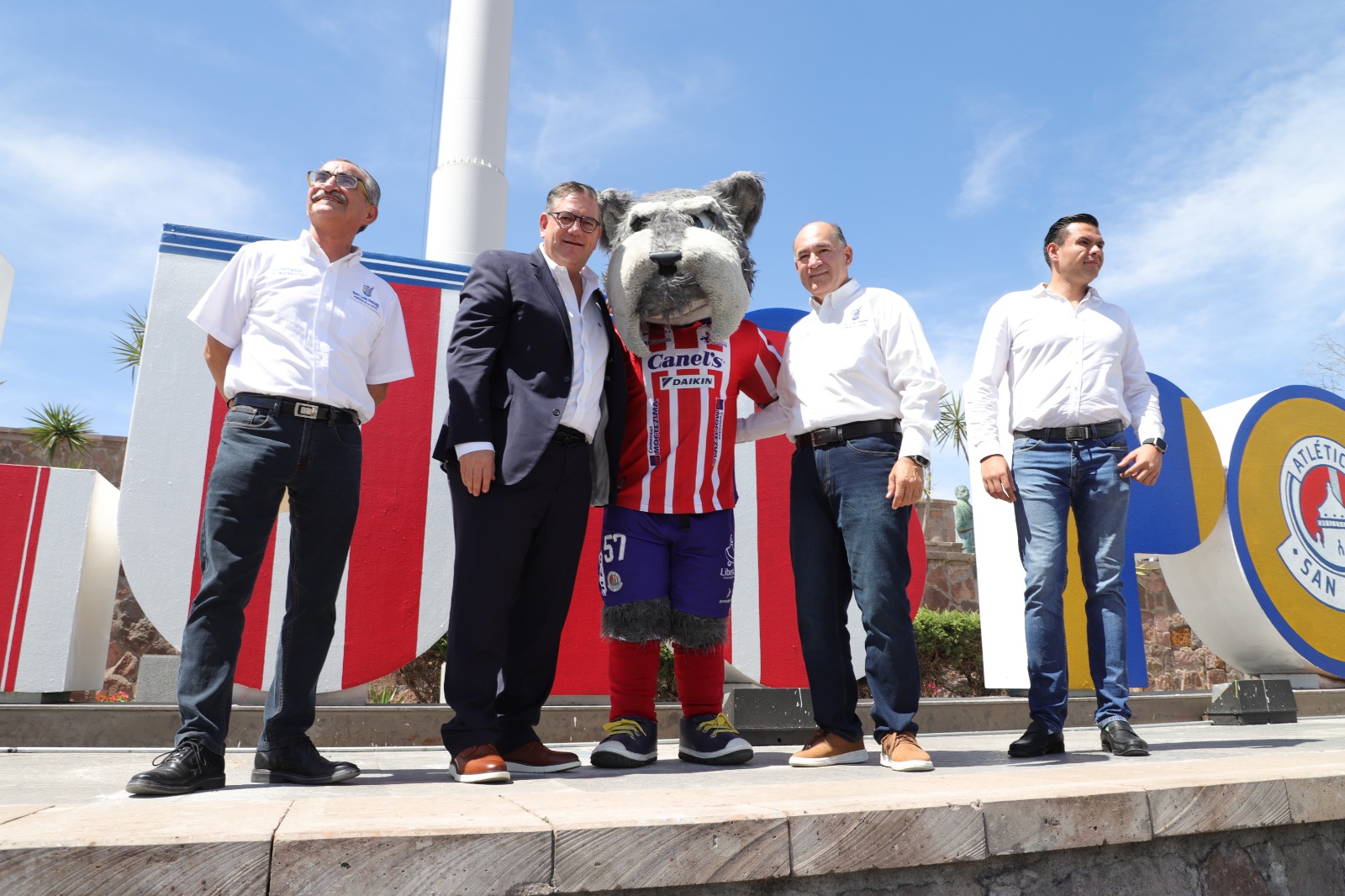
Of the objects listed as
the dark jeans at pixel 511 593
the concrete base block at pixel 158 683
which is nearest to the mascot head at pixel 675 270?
the dark jeans at pixel 511 593

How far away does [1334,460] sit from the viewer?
6836 mm

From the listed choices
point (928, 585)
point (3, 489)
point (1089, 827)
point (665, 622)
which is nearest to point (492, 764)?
point (665, 622)

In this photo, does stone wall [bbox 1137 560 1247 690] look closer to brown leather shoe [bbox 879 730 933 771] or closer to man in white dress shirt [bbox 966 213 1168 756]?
man in white dress shirt [bbox 966 213 1168 756]

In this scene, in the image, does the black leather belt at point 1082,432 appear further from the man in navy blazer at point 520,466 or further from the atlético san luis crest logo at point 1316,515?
the atlético san luis crest logo at point 1316,515

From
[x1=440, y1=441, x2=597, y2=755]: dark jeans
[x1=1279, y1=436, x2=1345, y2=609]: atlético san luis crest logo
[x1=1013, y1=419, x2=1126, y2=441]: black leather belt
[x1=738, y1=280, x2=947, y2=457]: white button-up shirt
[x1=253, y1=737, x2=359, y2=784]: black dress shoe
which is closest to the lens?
[x1=253, y1=737, x2=359, y2=784]: black dress shoe

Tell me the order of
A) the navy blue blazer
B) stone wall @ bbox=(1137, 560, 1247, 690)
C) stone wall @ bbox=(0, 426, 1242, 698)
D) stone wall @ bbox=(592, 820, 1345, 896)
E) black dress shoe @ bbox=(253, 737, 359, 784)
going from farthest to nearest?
stone wall @ bbox=(1137, 560, 1247, 690), stone wall @ bbox=(0, 426, 1242, 698), the navy blue blazer, black dress shoe @ bbox=(253, 737, 359, 784), stone wall @ bbox=(592, 820, 1345, 896)

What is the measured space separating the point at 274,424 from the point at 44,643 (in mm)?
2540

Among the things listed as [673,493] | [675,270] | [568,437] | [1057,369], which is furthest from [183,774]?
[1057,369]

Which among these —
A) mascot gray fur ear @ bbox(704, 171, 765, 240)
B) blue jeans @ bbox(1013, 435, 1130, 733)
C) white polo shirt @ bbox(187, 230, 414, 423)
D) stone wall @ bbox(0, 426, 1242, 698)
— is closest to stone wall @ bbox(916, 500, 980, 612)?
stone wall @ bbox(0, 426, 1242, 698)

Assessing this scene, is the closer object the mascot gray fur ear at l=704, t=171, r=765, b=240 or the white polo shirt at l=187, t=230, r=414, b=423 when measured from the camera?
the white polo shirt at l=187, t=230, r=414, b=423

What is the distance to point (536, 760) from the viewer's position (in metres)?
2.74

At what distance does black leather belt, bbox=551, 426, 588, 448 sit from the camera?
2.84 m

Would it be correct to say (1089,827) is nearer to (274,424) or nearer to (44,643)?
(274,424)

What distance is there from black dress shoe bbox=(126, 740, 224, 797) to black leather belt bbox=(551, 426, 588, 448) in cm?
125
